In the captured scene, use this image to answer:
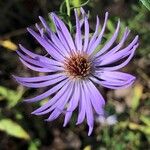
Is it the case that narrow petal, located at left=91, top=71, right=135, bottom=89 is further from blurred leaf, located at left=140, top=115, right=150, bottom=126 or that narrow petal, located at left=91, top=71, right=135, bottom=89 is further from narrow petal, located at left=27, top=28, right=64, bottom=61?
blurred leaf, located at left=140, top=115, right=150, bottom=126

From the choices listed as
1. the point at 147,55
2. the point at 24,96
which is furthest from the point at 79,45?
the point at 147,55

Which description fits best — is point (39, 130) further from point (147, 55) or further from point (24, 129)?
point (147, 55)

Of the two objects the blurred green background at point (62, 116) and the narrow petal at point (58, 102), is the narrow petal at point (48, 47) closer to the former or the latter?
the narrow petal at point (58, 102)

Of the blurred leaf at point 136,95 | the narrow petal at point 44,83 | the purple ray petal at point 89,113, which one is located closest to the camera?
the purple ray petal at point 89,113

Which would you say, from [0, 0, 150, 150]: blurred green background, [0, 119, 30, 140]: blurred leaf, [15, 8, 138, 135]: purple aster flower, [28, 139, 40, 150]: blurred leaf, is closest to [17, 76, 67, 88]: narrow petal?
[15, 8, 138, 135]: purple aster flower

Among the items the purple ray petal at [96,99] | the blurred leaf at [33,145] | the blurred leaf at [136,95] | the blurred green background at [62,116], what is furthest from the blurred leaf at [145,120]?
the purple ray petal at [96,99]

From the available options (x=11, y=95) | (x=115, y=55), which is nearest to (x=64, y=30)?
(x=115, y=55)
